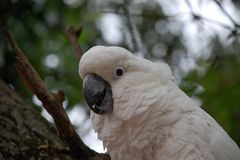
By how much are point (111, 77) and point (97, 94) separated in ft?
0.27

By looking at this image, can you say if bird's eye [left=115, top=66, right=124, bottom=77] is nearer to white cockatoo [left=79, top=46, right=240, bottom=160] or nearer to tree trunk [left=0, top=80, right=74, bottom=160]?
white cockatoo [left=79, top=46, right=240, bottom=160]

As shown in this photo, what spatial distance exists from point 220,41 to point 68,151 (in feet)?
4.68

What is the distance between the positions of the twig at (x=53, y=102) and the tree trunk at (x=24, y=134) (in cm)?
9

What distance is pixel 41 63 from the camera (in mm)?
2834

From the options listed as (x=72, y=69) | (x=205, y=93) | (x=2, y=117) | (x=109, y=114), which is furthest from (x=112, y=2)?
(x=109, y=114)

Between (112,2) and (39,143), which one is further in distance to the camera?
(112,2)

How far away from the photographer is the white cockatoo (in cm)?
159

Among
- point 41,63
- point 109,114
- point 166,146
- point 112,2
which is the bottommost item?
point 166,146

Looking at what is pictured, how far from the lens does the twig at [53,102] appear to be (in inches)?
66.6

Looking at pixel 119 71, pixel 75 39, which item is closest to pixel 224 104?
pixel 75 39

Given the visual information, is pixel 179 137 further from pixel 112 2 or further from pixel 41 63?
pixel 112 2

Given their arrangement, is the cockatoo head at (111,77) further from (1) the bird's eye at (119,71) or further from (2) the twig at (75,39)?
(2) the twig at (75,39)

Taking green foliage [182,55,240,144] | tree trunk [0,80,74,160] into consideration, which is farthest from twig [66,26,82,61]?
green foliage [182,55,240,144]

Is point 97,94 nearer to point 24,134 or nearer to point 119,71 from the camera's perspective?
point 119,71
